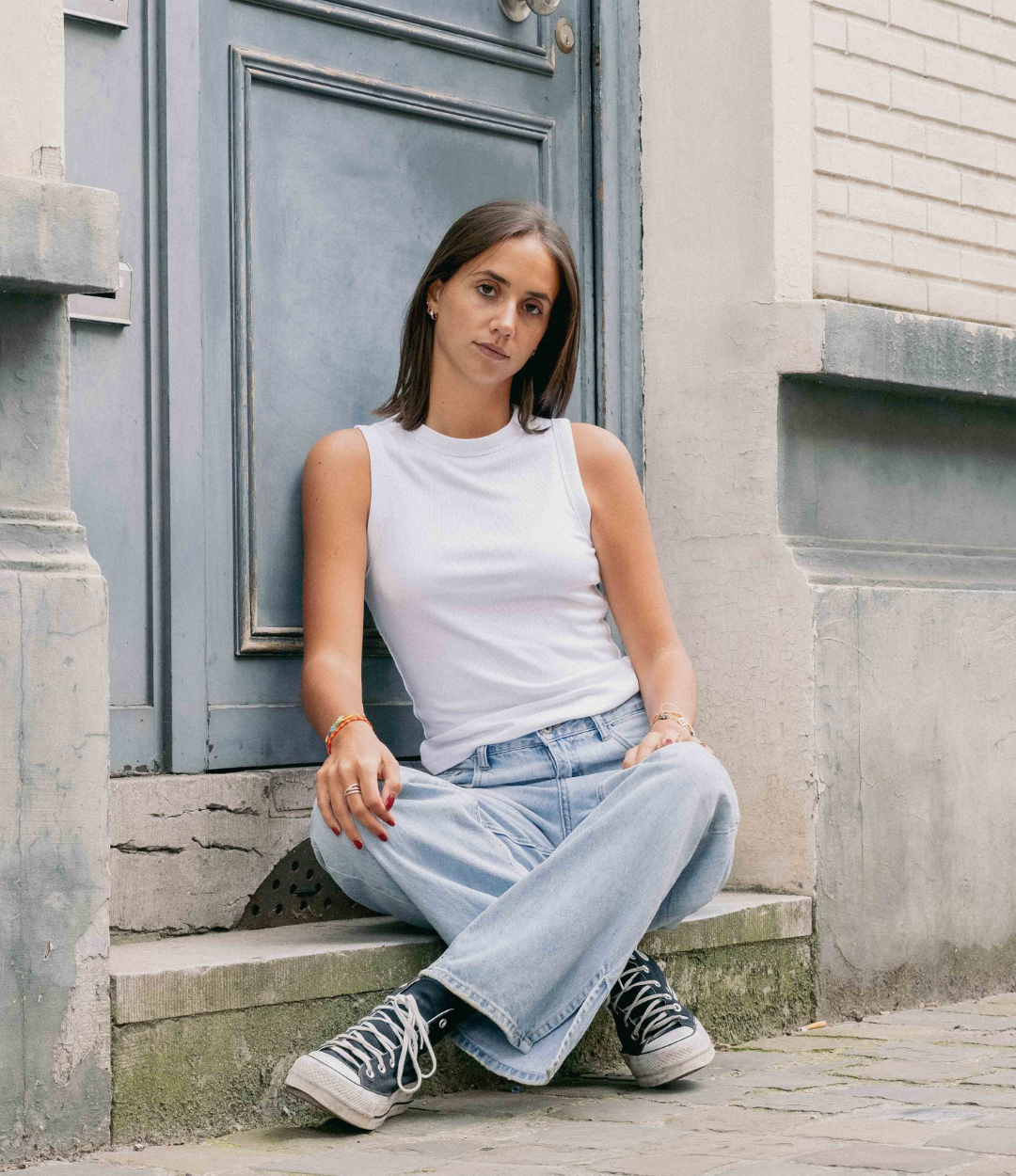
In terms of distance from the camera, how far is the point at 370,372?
353cm

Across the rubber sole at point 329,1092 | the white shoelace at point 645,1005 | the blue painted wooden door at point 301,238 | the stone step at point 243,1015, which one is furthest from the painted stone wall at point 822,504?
the rubber sole at point 329,1092

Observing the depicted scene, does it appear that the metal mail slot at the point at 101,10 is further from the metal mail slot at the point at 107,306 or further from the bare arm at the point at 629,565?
the bare arm at the point at 629,565

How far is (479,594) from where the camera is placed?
315 centimetres

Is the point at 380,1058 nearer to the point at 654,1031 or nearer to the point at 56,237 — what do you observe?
the point at 654,1031

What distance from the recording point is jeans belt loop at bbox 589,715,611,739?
3.14m

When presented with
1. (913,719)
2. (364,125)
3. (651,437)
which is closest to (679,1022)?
(913,719)

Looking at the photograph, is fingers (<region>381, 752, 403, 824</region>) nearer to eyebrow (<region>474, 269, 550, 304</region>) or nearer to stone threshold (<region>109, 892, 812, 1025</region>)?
stone threshold (<region>109, 892, 812, 1025</region>)

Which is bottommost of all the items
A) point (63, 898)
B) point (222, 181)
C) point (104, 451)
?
point (63, 898)

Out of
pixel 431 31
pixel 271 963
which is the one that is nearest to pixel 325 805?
pixel 271 963

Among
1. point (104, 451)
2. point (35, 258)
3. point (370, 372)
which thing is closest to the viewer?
point (35, 258)

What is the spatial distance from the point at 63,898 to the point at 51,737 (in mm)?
234

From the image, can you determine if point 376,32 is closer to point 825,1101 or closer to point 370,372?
point 370,372

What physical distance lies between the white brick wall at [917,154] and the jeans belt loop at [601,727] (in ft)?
4.29

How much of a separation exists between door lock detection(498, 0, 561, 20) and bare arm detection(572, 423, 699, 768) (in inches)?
42.1
